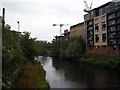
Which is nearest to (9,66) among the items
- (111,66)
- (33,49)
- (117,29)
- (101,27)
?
(33,49)

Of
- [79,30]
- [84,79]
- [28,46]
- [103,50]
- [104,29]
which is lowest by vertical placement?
[84,79]

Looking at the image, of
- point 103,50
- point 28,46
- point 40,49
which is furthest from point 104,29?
point 28,46

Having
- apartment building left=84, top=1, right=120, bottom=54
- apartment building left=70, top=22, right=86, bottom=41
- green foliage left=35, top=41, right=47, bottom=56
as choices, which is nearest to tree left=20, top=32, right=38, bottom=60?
green foliage left=35, top=41, right=47, bottom=56

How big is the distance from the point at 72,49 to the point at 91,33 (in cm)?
781

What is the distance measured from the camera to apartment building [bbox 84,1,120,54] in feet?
129

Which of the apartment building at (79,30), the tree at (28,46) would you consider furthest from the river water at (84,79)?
the apartment building at (79,30)

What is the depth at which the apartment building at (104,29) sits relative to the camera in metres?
39.4

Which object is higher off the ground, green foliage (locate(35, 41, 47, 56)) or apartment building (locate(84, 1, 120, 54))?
apartment building (locate(84, 1, 120, 54))

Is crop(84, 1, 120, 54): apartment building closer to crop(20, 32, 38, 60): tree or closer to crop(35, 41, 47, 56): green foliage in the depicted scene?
crop(35, 41, 47, 56): green foliage

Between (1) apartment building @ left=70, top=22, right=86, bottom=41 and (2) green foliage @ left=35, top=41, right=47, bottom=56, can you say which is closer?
(2) green foliage @ left=35, top=41, right=47, bottom=56

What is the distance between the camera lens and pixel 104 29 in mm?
44656

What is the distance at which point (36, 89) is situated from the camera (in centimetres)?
1380

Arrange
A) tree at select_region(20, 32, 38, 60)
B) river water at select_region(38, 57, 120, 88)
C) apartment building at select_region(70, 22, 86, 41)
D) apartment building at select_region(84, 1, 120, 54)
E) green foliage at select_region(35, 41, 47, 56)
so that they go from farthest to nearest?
apartment building at select_region(70, 22, 86, 41), apartment building at select_region(84, 1, 120, 54), green foliage at select_region(35, 41, 47, 56), tree at select_region(20, 32, 38, 60), river water at select_region(38, 57, 120, 88)

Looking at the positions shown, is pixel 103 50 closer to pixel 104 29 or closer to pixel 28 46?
pixel 104 29
